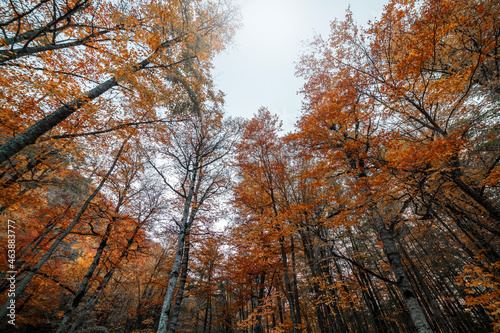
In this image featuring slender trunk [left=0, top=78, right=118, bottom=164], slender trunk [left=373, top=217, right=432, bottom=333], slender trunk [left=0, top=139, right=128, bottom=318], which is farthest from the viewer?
slender trunk [left=0, top=139, right=128, bottom=318]

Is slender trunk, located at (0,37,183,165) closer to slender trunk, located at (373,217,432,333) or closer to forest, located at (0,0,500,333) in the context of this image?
forest, located at (0,0,500,333)

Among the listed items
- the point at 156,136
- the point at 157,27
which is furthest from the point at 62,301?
the point at 157,27

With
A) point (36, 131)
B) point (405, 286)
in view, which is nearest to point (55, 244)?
point (36, 131)

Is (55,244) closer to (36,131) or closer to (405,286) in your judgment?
(36,131)

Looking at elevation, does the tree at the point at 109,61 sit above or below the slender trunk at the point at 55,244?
above

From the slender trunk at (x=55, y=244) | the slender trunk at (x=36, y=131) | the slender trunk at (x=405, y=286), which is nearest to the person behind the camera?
the slender trunk at (x=36, y=131)

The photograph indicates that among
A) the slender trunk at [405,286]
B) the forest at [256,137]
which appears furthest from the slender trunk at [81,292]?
the slender trunk at [405,286]

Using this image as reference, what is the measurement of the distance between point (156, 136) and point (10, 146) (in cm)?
375

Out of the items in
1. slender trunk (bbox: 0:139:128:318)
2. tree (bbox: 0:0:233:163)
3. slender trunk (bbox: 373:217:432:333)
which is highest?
tree (bbox: 0:0:233:163)

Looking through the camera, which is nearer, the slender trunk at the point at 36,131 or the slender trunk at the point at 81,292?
the slender trunk at the point at 36,131

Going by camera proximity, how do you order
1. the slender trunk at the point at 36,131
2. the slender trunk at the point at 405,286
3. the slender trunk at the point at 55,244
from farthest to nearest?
the slender trunk at the point at 55,244 < the slender trunk at the point at 405,286 < the slender trunk at the point at 36,131

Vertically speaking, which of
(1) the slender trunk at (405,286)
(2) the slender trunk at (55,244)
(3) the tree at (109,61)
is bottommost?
(1) the slender trunk at (405,286)

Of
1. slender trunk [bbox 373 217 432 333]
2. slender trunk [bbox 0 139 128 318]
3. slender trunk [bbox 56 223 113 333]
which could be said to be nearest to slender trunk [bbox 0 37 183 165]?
slender trunk [bbox 0 139 128 318]

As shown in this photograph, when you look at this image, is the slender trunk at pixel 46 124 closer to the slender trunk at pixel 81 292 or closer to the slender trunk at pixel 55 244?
the slender trunk at pixel 55 244
